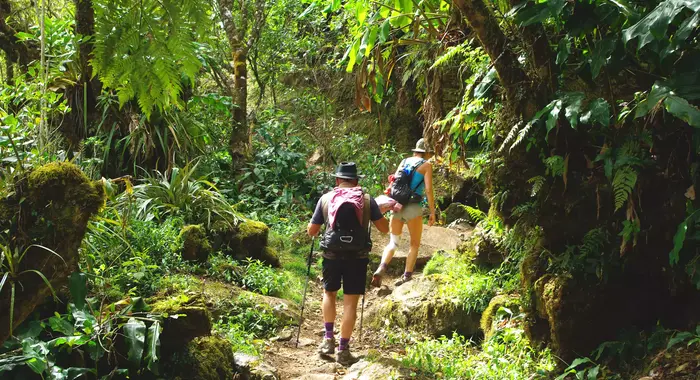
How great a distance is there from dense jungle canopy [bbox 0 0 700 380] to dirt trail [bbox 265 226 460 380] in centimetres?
4

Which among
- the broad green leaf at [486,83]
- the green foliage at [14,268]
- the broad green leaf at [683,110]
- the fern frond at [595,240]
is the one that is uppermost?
the broad green leaf at [486,83]

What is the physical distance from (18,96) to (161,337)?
2.90 m

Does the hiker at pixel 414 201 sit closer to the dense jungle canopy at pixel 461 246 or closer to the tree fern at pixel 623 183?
the dense jungle canopy at pixel 461 246

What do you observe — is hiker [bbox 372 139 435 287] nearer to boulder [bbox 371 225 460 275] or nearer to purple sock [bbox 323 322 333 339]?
boulder [bbox 371 225 460 275]

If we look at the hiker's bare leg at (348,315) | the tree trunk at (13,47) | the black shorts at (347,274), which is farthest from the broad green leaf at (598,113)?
the tree trunk at (13,47)

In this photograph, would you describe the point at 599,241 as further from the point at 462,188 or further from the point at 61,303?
the point at 462,188

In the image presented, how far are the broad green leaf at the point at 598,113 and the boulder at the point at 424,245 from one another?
4991 millimetres

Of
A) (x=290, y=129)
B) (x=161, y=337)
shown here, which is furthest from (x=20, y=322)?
(x=290, y=129)

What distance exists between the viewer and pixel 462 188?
1162 centimetres

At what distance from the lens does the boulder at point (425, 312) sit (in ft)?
21.3

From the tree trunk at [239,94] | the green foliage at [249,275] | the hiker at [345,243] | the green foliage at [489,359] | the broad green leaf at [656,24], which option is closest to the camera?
the broad green leaf at [656,24]

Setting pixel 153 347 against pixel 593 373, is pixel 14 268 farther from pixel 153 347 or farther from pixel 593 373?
pixel 593 373

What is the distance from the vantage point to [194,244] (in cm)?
749

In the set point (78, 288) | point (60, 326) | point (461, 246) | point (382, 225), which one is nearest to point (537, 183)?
point (382, 225)
